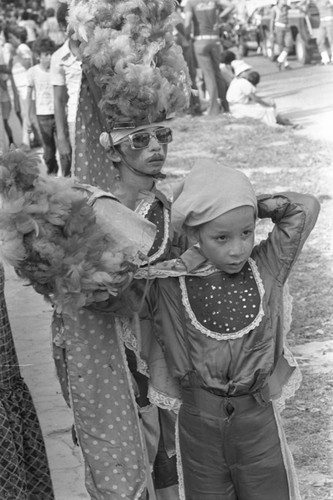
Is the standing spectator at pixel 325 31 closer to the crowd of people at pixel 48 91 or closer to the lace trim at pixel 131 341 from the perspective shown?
the crowd of people at pixel 48 91

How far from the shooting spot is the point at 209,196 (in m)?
3.25

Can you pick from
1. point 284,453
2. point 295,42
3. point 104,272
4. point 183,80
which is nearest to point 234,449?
point 284,453

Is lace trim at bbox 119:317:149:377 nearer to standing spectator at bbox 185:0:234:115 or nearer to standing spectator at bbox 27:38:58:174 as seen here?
standing spectator at bbox 27:38:58:174

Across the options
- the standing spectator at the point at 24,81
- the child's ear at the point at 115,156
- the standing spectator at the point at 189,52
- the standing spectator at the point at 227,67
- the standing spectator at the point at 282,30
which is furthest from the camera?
the standing spectator at the point at 282,30

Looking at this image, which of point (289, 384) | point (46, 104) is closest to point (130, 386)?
point (289, 384)

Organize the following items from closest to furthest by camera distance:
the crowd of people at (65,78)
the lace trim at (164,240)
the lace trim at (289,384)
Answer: the lace trim at (289,384) → the lace trim at (164,240) → the crowd of people at (65,78)

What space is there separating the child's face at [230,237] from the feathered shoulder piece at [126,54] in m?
0.92

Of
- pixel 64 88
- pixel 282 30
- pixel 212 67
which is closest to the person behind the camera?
pixel 64 88

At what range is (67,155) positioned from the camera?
30.7ft

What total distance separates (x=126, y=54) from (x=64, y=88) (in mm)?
6005

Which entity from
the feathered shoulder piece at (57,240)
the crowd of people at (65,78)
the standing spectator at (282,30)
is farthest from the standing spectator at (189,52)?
the feathered shoulder piece at (57,240)

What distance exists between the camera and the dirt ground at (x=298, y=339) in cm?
480

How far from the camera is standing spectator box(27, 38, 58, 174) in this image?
38.9 ft

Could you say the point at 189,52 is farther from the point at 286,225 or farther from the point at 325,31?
the point at 286,225
